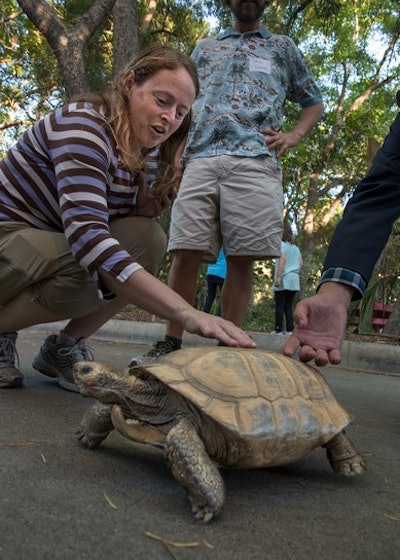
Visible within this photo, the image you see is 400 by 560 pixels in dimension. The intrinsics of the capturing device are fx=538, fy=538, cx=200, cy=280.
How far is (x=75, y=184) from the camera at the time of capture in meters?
2.22

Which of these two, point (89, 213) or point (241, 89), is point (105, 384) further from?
point (241, 89)

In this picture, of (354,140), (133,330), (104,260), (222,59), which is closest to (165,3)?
(354,140)

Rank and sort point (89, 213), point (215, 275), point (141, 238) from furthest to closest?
1. point (215, 275)
2. point (141, 238)
3. point (89, 213)

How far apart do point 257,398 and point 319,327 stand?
0.48 metres

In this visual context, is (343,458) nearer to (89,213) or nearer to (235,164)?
(89,213)

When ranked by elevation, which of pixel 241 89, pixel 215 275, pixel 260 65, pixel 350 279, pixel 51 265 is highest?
pixel 260 65

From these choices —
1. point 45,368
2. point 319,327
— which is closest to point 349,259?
point 319,327

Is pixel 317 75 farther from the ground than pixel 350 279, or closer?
farther from the ground

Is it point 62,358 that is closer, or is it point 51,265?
point 51,265

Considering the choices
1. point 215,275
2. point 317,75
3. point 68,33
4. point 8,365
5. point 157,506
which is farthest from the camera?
point 317,75

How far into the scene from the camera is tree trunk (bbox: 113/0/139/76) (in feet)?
26.5

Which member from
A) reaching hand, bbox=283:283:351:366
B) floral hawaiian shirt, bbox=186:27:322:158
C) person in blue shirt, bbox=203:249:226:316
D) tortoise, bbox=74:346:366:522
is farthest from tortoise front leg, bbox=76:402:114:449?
person in blue shirt, bbox=203:249:226:316

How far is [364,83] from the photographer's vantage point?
711 inches

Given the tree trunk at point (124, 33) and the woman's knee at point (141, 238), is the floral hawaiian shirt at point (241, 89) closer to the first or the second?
the woman's knee at point (141, 238)
